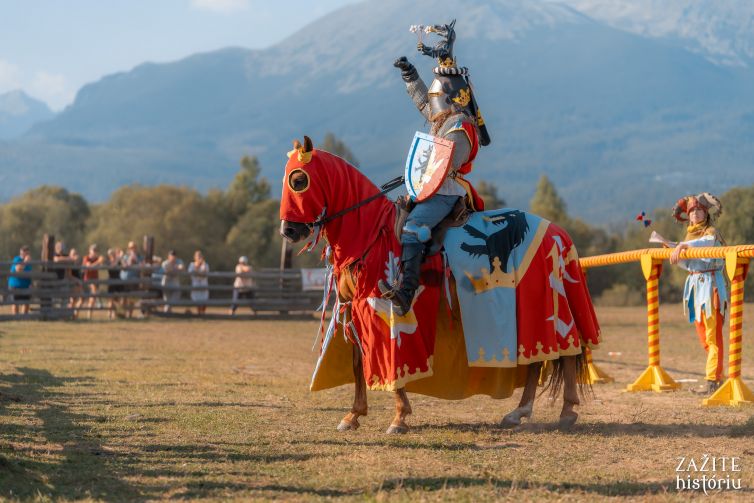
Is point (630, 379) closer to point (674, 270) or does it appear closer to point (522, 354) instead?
point (522, 354)

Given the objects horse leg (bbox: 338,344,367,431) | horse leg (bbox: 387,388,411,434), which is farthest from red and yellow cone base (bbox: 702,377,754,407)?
horse leg (bbox: 338,344,367,431)

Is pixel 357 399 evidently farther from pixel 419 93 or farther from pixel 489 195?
pixel 489 195

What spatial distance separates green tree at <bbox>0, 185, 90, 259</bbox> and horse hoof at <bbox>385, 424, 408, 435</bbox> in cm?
5275

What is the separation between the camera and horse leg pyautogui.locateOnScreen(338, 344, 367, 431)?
Answer: 8.23 metres

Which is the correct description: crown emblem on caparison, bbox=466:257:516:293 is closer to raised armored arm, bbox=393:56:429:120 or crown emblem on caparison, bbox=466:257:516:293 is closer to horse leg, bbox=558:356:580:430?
horse leg, bbox=558:356:580:430

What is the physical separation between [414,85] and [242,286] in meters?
21.9

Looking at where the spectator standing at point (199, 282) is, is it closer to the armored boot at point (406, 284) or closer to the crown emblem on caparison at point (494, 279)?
the crown emblem on caparison at point (494, 279)

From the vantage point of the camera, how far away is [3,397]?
9.64m

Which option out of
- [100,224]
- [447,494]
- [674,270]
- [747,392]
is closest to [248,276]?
[674,270]

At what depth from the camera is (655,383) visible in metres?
11.4

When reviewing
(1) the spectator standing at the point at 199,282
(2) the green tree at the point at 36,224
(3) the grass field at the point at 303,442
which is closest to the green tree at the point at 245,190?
(2) the green tree at the point at 36,224

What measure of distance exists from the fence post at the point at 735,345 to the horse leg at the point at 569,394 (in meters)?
1.84

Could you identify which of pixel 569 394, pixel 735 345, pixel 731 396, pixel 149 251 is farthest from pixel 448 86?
pixel 149 251

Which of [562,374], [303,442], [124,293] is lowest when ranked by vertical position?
[303,442]
